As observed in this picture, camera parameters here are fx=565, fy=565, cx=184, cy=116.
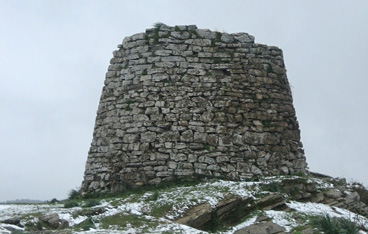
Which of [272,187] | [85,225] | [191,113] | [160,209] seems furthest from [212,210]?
[191,113]

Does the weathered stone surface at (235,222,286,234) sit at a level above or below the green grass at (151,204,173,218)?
below

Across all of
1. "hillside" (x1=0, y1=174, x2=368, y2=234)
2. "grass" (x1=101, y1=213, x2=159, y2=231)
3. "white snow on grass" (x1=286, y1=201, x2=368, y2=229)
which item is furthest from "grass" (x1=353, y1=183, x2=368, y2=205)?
"grass" (x1=101, y1=213, x2=159, y2=231)

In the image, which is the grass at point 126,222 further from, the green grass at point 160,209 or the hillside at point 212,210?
the green grass at point 160,209

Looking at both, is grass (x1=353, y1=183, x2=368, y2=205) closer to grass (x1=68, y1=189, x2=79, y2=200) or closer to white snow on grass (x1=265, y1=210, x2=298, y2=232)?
white snow on grass (x1=265, y1=210, x2=298, y2=232)

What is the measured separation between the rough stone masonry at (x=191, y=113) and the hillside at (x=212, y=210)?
71 cm

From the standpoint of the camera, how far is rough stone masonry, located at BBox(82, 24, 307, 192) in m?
14.9

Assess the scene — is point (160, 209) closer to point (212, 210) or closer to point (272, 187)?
point (212, 210)

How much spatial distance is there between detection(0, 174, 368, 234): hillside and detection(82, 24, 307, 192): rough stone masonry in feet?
2.31

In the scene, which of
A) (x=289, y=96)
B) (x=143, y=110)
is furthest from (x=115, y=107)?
(x=289, y=96)

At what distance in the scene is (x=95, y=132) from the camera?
54.0 feet

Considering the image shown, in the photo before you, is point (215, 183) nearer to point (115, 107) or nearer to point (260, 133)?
point (260, 133)

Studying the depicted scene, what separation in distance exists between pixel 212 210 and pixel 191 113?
353 cm

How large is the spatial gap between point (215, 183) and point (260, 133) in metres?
2.20

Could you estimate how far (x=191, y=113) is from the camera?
15148 mm
